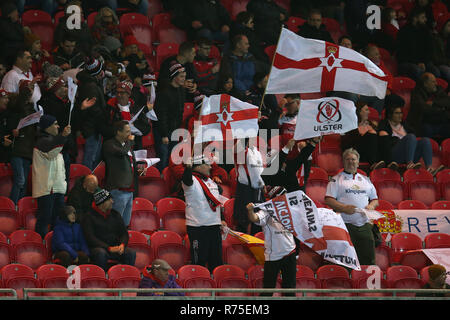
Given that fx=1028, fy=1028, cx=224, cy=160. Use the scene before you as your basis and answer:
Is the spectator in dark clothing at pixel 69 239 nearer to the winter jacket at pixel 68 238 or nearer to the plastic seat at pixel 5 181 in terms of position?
the winter jacket at pixel 68 238

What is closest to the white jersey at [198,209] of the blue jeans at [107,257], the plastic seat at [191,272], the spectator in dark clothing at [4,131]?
the plastic seat at [191,272]

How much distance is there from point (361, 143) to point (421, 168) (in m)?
1.09

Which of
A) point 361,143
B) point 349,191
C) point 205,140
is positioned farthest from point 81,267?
point 361,143

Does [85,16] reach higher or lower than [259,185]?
higher

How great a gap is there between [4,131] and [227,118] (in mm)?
2927

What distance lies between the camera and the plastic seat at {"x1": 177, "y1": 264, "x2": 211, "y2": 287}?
1183 centimetres

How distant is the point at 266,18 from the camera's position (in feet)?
54.9

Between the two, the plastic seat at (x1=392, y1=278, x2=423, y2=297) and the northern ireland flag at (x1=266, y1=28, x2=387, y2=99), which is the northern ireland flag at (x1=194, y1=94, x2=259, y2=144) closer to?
the northern ireland flag at (x1=266, y1=28, x2=387, y2=99)

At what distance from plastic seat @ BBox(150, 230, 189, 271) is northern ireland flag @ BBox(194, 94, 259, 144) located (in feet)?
4.60

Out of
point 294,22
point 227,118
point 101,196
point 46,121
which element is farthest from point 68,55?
point 294,22

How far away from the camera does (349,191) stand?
12.6 metres

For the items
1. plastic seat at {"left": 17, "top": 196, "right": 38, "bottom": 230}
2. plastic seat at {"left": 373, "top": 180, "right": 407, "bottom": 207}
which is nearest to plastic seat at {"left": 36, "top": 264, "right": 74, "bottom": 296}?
plastic seat at {"left": 17, "top": 196, "right": 38, "bottom": 230}

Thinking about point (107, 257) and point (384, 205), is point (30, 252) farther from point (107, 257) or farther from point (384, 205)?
point (384, 205)

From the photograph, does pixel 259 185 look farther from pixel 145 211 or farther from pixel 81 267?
pixel 81 267
